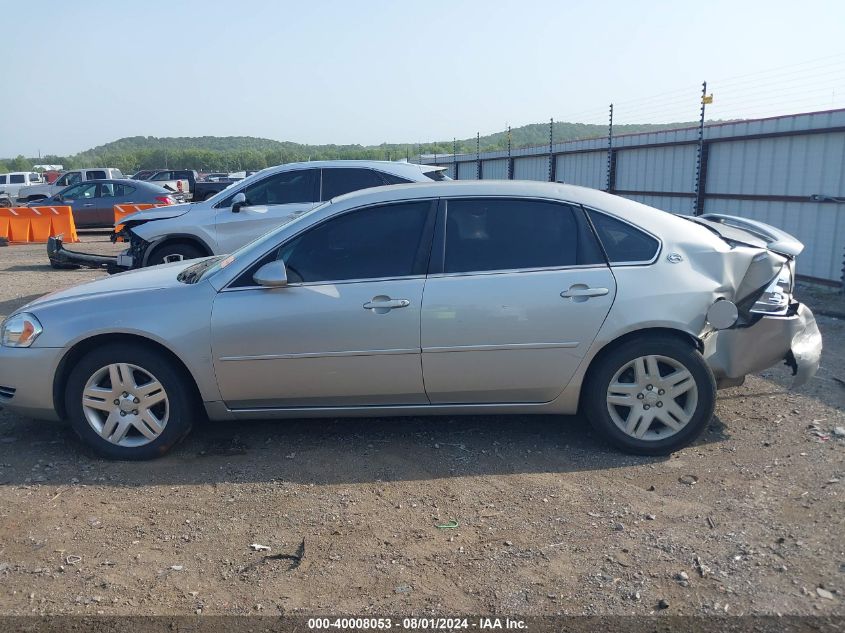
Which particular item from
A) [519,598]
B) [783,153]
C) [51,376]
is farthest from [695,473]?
[783,153]

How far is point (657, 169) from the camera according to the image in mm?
14453

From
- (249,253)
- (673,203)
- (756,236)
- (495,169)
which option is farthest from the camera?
(495,169)

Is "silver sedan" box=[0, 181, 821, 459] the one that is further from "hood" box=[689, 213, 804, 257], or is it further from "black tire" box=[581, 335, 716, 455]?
"hood" box=[689, 213, 804, 257]

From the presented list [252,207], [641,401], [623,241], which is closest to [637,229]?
[623,241]

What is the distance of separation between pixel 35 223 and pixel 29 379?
52.8 feet

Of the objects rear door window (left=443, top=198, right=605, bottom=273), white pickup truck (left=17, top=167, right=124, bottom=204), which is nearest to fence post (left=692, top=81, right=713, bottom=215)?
rear door window (left=443, top=198, right=605, bottom=273)

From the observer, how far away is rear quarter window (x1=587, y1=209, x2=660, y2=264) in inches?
182

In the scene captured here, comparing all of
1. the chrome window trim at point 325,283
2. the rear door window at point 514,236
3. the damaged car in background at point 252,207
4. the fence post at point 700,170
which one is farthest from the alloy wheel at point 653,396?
the fence post at point 700,170

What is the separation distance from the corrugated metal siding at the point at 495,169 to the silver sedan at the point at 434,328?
19793 millimetres

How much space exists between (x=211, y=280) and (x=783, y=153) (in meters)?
9.24

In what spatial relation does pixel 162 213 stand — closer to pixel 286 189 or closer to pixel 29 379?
pixel 286 189

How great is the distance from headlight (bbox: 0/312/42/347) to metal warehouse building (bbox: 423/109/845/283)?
9.34m

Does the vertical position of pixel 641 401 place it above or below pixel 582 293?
below

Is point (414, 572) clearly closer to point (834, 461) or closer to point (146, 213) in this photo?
point (834, 461)
